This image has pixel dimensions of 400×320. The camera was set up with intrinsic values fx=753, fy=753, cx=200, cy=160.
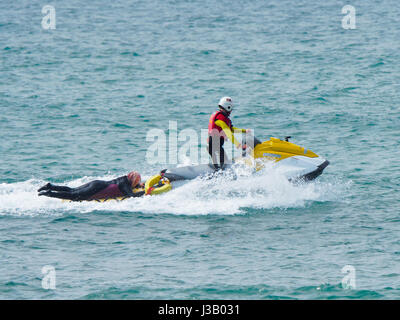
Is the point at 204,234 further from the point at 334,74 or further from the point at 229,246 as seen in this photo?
the point at 334,74

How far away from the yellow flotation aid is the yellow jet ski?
234mm

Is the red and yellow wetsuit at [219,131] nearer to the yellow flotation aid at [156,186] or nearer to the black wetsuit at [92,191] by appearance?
the yellow flotation aid at [156,186]

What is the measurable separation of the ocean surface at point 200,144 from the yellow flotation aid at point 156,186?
0.78 ft

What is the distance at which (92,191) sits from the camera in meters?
17.9

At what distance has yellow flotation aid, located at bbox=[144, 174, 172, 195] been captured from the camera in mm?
18234

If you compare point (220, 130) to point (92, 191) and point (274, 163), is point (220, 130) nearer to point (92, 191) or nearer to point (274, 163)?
point (274, 163)

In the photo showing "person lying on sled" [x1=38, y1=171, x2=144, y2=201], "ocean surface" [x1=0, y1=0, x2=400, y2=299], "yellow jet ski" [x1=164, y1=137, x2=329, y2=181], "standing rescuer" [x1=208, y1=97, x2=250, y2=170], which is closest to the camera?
"ocean surface" [x1=0, y1=0, x2=400, y2=299]

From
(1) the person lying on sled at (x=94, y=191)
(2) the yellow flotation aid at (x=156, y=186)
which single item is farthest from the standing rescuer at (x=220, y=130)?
(1) the person lying on sled at (x=94, y=191)

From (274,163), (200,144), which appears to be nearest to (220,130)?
(274,163)

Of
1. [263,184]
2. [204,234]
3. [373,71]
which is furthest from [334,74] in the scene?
[204,234]

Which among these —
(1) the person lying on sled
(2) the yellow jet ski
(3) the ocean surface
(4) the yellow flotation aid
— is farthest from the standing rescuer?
(1) the person lying on sled

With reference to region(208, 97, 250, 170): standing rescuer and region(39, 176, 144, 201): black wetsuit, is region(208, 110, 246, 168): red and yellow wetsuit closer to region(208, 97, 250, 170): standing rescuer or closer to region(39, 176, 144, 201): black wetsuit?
region(208, 97, 250, 170): standing rescuer

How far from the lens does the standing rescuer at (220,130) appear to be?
18172 millimetres
